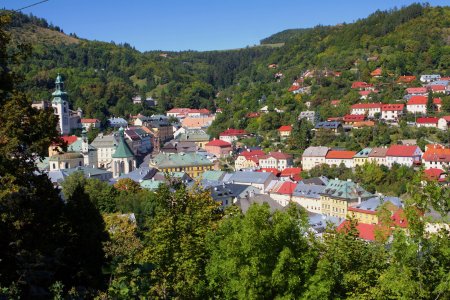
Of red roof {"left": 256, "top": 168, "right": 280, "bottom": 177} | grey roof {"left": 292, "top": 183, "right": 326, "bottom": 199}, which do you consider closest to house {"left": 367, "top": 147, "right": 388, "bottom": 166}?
grey roof {"left": 292, "top": 183, "right": 326, "bottom": 199}

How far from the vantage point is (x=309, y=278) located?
10500 millimetres

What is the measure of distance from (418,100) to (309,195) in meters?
27.9

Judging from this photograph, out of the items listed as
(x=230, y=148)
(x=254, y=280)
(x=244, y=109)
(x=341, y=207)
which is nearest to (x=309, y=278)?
(x=254, y=280)

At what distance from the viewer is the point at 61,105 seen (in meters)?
69.8

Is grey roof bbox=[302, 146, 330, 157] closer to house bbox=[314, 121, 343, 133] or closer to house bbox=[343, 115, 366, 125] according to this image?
house bbox=[314, 121, 343, 133]

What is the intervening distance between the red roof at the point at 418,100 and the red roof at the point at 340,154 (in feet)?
51.0

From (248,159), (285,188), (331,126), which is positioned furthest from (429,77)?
(285,188)

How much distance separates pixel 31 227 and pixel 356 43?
94319 mm

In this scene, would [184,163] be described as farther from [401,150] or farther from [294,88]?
[294,88]

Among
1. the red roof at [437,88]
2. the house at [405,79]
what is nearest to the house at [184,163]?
the red roof at [437,88]

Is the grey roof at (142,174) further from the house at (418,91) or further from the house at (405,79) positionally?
the house at (405,79)

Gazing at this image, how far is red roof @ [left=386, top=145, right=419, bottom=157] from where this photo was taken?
160ft

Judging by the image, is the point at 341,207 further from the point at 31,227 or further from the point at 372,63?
the point at 372,63

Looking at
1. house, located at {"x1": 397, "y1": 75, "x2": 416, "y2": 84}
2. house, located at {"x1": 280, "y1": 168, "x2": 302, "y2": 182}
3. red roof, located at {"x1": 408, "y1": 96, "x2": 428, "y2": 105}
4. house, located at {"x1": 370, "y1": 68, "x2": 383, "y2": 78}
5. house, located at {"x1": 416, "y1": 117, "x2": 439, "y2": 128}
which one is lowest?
house, located at {"x1": 280, "y1": 168, "x2": 302, "y2": 182}
